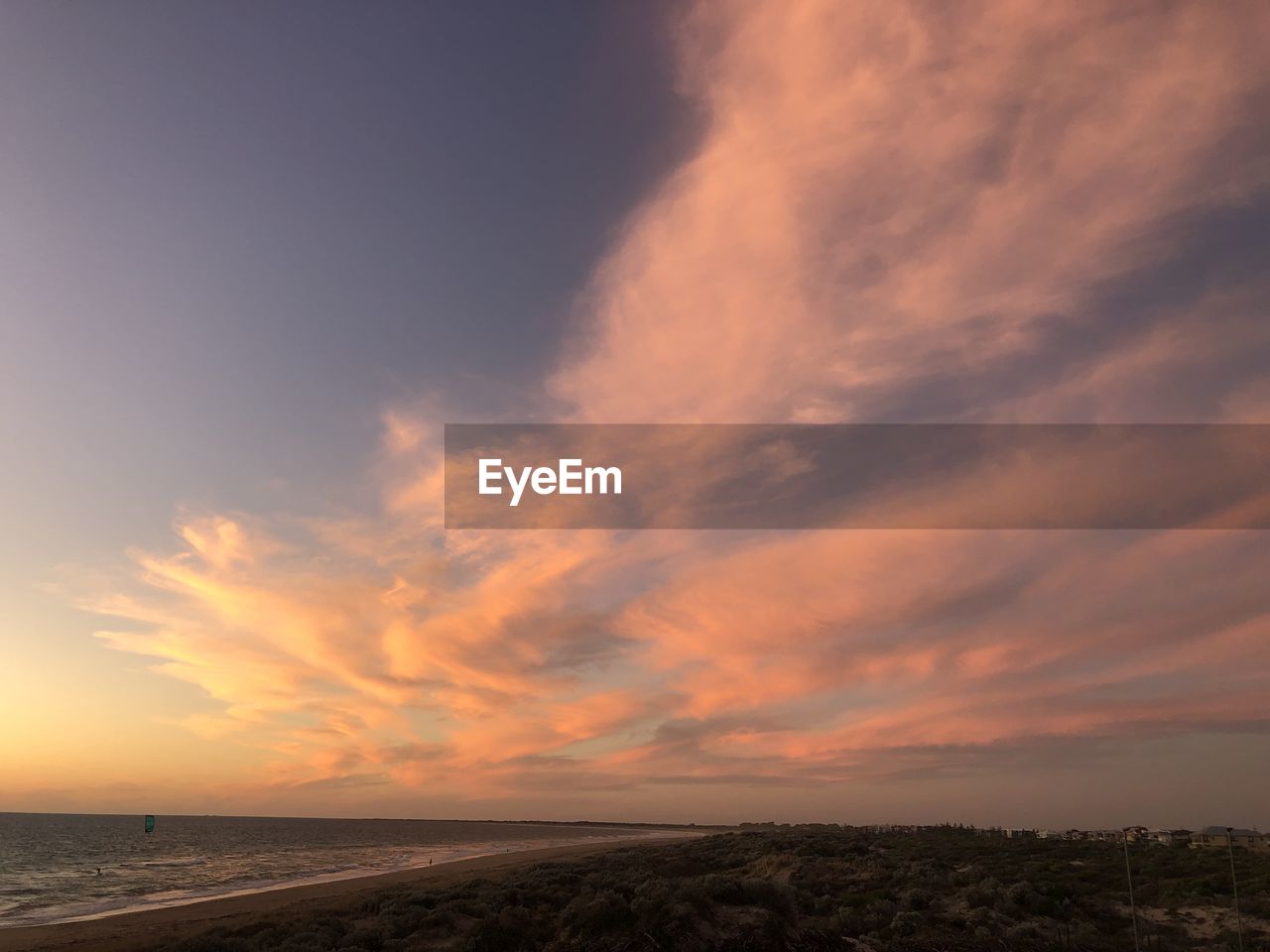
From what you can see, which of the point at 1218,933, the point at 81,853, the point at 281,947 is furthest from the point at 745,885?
the point at 81,853

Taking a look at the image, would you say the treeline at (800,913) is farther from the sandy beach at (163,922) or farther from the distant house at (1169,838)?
the distant house at (1169,838)

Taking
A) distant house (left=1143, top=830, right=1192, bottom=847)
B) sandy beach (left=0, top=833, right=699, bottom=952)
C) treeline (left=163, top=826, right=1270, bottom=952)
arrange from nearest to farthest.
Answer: treeline (left=163, top=826, right=1270, bottom=952), sandy beach (left=0, top=833, right=699, bottom=952), distant house (left=1143, top=830, right=1192, bottom=847)

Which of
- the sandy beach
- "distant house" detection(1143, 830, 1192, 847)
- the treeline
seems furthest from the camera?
"distant house" detection(1143, 830, 1192, 847)

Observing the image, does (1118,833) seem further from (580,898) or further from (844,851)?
(580,898)

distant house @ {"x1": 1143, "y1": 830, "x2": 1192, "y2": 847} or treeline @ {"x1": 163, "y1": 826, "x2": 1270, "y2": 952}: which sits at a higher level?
treeline @ {"x1": 163, "y1": 826, "x2": 1270, "y2": 952}

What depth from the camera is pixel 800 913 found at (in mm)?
27688

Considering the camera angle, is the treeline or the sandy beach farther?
the sandy beach

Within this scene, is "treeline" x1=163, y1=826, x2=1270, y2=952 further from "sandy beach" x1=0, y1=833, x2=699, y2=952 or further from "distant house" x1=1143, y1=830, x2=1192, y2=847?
"distant house" x1=1143, y1=830, x2=1192, y2=847

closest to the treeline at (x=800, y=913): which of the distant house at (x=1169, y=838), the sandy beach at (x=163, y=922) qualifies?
the sandy beach at (x=163, y=922)

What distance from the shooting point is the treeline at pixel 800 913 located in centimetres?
2405

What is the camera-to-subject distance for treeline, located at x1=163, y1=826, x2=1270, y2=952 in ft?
78.9

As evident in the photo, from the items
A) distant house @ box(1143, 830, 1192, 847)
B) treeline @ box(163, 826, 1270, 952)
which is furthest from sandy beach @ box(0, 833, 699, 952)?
distant house @ box(1143, 830, 1192, 847)

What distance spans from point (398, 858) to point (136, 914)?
51.4 m

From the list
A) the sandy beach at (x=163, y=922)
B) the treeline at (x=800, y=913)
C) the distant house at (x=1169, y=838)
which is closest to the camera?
the treeline at (x=800, y=913)
